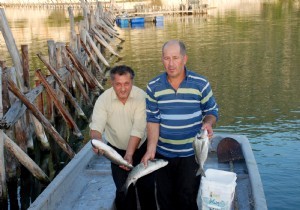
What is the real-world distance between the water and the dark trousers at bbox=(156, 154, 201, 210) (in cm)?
390

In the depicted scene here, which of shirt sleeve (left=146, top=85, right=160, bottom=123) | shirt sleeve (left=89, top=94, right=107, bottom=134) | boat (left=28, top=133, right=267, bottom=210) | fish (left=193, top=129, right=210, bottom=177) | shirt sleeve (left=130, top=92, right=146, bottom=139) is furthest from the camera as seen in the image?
boat (left=28, top=133, right=267, bottom=210)

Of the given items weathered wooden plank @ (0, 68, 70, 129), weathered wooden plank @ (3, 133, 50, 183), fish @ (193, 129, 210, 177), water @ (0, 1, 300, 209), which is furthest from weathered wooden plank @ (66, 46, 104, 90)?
fish @ (193, 129, 210, 177)

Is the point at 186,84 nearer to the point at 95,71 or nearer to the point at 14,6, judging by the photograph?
the point at 95,71

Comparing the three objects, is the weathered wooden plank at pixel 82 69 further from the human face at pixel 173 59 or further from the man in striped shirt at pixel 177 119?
the human face at pixel 173 59

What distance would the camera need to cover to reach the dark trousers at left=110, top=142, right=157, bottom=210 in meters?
5.74

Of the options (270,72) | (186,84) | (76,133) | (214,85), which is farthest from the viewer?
(270,72)

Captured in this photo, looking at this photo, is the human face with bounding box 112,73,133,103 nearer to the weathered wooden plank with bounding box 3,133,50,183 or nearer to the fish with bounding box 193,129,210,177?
the fish with bounding box 193,129,210,177

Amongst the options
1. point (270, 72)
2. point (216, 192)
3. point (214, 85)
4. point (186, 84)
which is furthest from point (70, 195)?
point (270, 72)

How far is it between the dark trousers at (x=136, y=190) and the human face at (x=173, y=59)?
129cm

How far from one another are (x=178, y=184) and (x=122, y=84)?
1457mm

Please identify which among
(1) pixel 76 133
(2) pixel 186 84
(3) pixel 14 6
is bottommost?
(1) pixel 76 133

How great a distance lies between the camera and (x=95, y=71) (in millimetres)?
23844

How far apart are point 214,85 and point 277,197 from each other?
36.3 feet

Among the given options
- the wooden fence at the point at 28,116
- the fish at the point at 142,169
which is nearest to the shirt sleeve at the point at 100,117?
the fish at the point at 142,169
